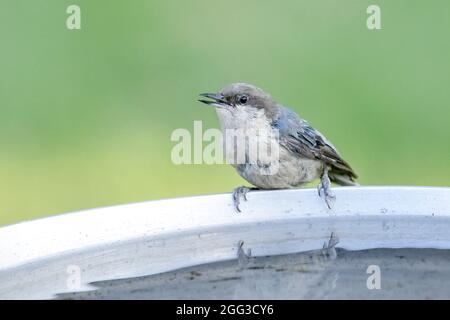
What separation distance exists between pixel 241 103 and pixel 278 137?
0.32m

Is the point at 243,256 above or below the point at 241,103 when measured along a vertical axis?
below

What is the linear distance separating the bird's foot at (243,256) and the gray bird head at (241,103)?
174cm

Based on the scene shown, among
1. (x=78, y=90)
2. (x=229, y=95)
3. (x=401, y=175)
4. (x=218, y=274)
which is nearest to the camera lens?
(x=218, y=274)

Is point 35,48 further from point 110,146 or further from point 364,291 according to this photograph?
point 364,291

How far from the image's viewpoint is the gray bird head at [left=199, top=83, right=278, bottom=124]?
5539mm

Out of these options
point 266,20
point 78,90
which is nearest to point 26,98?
point 78,90

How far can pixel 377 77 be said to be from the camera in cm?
1034

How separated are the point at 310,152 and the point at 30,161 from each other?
4190mm

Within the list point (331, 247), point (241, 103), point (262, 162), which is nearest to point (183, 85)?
point (241, 103)

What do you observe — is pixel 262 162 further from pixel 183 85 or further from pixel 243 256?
pixel 183 85

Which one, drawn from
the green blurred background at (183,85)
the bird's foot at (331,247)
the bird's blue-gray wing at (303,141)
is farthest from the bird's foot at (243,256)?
the green blurred background at (183,85)

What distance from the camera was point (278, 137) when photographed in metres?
5.54

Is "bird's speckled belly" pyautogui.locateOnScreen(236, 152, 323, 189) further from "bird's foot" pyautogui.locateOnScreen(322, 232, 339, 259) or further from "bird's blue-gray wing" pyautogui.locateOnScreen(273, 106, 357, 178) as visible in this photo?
"bird's foot" pyautogui.locateOnScreen(322, 232, 339, 259)

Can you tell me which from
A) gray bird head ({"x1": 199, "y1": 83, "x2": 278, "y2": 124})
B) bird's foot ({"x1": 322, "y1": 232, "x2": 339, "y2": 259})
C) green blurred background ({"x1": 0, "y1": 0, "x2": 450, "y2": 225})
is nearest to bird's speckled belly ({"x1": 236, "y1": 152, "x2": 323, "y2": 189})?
gray bird head ({"x1": 199, "y1": 83, "x2": 278, "y2": 124})
